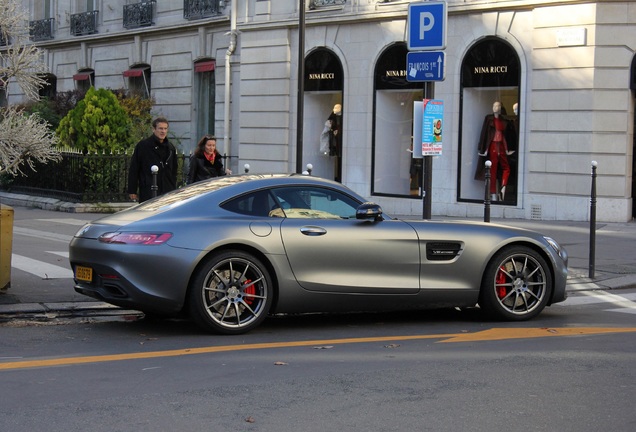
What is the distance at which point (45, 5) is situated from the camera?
38.2 meters

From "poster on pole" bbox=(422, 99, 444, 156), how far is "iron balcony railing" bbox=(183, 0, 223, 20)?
16.7m

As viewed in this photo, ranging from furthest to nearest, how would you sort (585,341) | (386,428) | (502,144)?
1. (502,144)
2. (585,341)
3. (386,428)

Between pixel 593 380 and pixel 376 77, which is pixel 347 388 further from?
pixel 376 77

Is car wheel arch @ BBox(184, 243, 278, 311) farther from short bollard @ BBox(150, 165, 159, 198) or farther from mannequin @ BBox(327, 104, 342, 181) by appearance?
mannequin @ BBox(327, 104, 342, 181)

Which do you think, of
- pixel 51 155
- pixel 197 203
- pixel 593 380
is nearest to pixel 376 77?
pixel 51 155

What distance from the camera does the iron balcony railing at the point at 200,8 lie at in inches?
1145

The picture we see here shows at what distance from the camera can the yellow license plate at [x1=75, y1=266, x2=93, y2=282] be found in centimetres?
841

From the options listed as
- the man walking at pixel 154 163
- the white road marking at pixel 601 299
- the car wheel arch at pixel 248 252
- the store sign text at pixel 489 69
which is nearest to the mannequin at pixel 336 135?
the store sign text at pixel 489 69

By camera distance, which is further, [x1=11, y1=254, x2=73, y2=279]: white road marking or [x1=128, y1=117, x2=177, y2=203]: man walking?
[x1=128, y1=117, x2=177, y2=203]: man walking

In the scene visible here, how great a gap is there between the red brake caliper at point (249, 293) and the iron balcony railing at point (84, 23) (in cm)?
2782

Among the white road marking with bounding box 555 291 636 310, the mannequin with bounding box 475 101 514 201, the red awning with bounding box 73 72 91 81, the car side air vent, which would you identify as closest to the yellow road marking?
the car side air vent

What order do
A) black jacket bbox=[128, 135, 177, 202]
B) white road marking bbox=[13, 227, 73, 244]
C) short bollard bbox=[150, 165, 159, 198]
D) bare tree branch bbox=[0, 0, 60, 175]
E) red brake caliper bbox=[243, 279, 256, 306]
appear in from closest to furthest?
red brake caliper bbox=[243, 279, 256, 306], bare tree branch bbox=[0, 0, 60, 175], short bollard bbox=[150, 165, 159, 198], black jacket bbox=[128, 135, 177, 202], white road marking bbox=[13, 227, 73, 244]

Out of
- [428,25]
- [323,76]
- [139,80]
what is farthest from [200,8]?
[428,25]

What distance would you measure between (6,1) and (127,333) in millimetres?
3722
